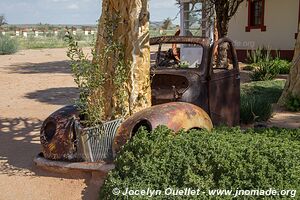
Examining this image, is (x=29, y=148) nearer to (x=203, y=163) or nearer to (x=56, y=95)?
(x=203, y=163)

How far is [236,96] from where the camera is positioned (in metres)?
6.60

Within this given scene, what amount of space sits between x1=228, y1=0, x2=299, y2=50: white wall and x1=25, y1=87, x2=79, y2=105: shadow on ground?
840cm

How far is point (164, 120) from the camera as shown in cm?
448

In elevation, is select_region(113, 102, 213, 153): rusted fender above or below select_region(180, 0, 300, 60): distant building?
below

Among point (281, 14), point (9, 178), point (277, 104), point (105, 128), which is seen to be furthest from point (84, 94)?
point (281, 14)

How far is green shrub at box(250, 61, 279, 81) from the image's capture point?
13.9 meters

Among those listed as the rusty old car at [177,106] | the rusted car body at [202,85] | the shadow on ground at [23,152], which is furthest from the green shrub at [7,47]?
the rusted car body at [202,85]

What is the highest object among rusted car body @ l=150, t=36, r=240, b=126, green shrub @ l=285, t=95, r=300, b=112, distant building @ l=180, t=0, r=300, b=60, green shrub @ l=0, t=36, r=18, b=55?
distant building @ l=180, t=0, r=300, b=60

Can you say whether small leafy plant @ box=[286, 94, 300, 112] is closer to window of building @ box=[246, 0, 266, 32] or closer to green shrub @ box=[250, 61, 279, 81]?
green shrub @ box=[250, 61, 279, 81]

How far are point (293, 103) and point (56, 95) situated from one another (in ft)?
22.6

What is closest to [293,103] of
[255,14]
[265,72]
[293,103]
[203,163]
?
[293,103]

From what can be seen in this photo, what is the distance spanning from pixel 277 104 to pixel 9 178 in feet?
21.5

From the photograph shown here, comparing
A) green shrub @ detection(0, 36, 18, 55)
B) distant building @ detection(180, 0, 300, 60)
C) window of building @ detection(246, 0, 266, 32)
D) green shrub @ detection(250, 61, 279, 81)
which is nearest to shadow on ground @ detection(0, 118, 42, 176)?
green shrub @ detection(250, 61, 279, 81)

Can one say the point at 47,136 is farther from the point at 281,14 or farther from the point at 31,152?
the point at 281,14
